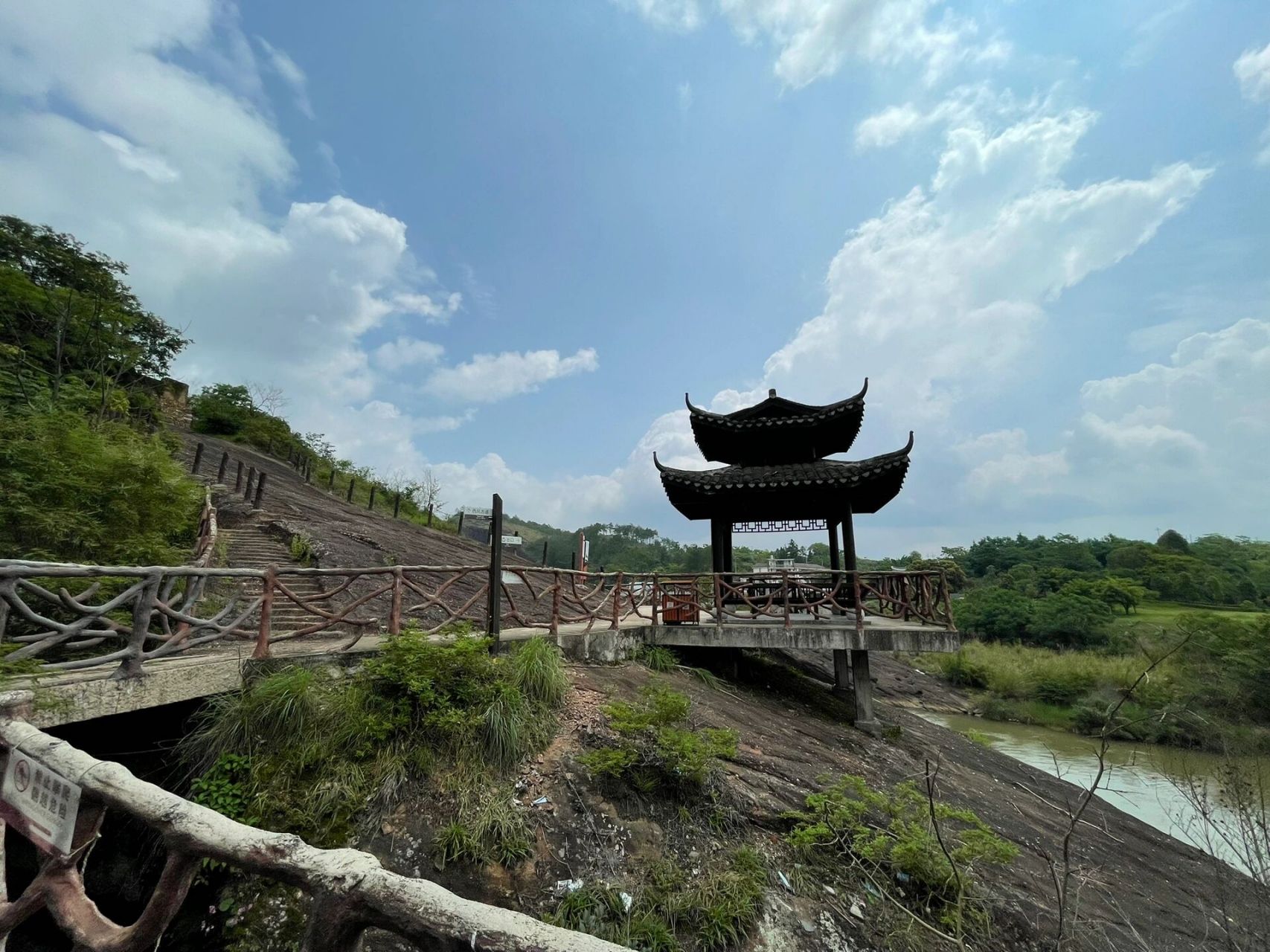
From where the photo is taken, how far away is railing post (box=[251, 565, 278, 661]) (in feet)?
17.0

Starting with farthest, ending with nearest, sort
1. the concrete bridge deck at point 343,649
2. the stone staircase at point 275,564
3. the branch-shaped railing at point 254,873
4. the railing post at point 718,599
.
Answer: the railing post at point 718,599 < the stone staircase at point 275,564 < the concrete bridge deck at point 343,649 < the branch-shaped railing at point 254,873

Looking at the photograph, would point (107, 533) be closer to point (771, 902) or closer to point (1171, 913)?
point (771, 902)

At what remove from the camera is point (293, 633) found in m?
5.57

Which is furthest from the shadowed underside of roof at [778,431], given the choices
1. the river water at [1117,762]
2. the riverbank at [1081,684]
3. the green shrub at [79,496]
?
the riverbank at [1081,684]

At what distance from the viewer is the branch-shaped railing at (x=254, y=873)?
1430mm

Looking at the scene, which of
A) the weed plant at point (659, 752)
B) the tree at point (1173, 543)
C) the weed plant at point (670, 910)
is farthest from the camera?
the tree at point (1173, 543)

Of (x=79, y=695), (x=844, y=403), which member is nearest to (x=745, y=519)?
(x=844, y=403)

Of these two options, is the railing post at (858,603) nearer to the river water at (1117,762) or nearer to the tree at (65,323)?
the river water at (1117,762)

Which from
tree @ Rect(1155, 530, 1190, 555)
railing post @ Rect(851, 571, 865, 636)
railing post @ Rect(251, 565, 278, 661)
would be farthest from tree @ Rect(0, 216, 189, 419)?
tree @ Rect(1155, 530, 1190, 555)

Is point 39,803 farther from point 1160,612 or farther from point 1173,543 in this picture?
point 1173,543

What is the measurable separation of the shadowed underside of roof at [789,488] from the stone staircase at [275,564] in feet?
21.9

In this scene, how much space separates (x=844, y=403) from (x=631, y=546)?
68490mm

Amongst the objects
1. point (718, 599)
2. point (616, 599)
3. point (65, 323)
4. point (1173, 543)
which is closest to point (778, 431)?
point (718, 599)

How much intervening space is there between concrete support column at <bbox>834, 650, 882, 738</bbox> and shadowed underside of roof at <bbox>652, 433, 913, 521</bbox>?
2975 mm
